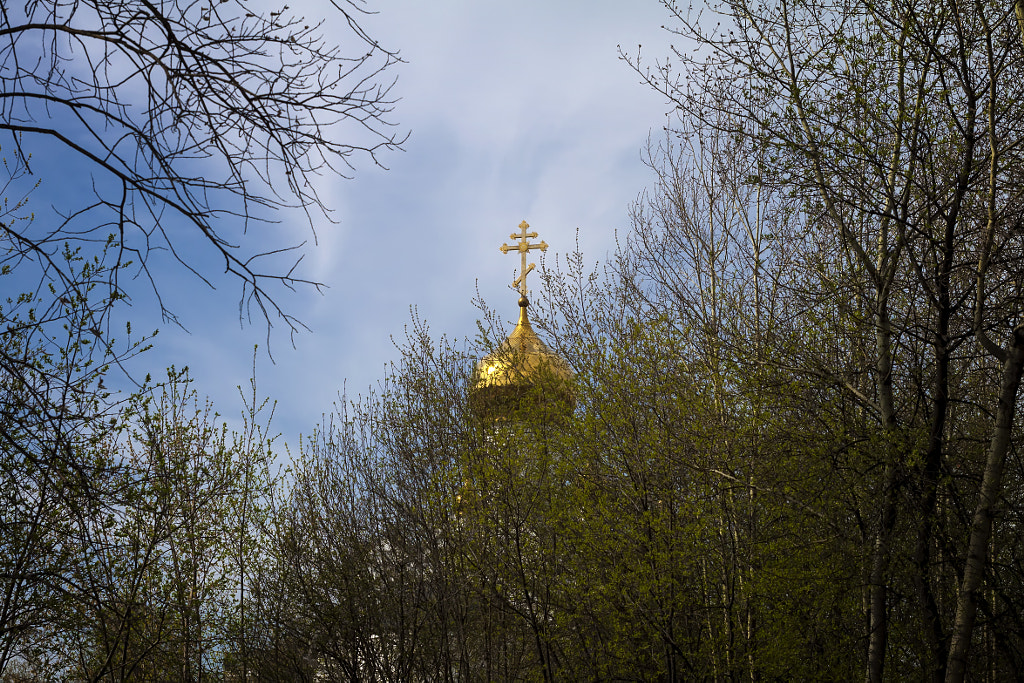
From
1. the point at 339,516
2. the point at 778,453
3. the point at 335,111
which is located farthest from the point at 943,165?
the point at 339,516

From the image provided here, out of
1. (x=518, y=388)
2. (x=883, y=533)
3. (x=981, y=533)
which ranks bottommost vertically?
(x=981, y=533)

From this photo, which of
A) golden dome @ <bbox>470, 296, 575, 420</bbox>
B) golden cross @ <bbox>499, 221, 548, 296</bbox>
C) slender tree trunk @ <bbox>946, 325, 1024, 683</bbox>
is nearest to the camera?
slender tree trunk @ <bbox>946, 325, 1024, 683</bbox>

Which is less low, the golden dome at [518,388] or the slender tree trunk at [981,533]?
the golden dome at [518,388]

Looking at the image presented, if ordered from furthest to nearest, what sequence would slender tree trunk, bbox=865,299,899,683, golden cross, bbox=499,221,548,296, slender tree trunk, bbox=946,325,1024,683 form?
golden cross, bbox=499,221,548,296
slender tree trunk, bbox=865,299,899,683
slender tree trunk, bbox=946,325,1024,683

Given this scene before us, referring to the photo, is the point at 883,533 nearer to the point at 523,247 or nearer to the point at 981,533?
the point at 981,533

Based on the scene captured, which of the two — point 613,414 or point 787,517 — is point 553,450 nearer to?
point 613,414

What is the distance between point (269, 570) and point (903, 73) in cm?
895

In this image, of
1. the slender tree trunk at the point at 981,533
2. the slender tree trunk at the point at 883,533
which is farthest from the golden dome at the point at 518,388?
the slender tree trunk at the point at 981,533

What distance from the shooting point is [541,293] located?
12953 millimetres

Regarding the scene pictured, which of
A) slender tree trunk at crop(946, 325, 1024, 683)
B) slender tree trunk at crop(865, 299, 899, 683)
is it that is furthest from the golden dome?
slender tree trunk at crop(946, 325, 1024, 683)

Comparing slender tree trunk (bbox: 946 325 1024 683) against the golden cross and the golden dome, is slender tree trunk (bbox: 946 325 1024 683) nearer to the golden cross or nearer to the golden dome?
the golden dome

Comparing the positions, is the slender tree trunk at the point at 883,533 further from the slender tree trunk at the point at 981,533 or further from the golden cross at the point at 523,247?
the golden cross at the point at 523,247

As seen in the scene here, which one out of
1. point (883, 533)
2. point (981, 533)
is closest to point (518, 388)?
point (883, 533)

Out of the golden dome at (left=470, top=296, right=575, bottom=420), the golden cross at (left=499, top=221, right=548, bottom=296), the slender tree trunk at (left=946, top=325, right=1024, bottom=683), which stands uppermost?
the golden cross at (left=499, top=221, right=548, bottom=296)
